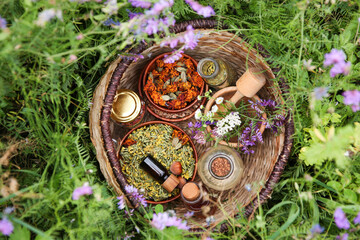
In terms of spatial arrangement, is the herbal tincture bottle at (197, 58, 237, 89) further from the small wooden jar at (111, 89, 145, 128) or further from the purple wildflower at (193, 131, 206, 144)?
the small wooden jar at (111, 89, 145, 128)

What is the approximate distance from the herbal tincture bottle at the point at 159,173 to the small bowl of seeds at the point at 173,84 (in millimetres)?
289

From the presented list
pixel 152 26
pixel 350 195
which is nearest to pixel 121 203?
pixel 152 26

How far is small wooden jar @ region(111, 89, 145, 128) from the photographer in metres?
1.60

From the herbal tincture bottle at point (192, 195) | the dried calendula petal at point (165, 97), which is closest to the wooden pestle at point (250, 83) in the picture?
the dried calendula petal at point (165, 97)

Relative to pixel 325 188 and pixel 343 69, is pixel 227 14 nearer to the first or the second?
pixel 343 69

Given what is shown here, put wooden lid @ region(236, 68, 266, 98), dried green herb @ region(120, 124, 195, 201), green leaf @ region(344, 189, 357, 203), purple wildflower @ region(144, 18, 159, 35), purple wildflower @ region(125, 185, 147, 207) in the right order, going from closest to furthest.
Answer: purple wildflower @ region(144, 18, 159, 35)
green leaf @ region(344, 189, 357, 203)
purple wildflower @ region(125, 185, 147, 207)
wooden lid @ region(236, 68, 266, 98)
dried green herb @ region(120, 124, 195, 201)

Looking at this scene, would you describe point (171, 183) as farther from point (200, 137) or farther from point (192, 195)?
point (200, 137)

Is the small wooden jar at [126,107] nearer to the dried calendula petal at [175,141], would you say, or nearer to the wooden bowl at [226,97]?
the dried calendula petal at [175,141]

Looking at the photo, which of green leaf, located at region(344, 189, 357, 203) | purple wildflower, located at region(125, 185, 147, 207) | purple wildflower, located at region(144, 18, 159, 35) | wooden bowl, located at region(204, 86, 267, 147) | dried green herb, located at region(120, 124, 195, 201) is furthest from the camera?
dried green herb, located at region(120, 124, 195, 201)

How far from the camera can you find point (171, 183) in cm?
147

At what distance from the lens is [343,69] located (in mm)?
917

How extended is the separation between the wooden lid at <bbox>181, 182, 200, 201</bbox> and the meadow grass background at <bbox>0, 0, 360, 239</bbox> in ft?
0.58

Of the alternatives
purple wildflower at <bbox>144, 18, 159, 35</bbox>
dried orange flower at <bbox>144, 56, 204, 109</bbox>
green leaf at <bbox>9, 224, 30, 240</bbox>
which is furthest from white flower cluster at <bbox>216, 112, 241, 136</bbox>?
green leaf at <bbox>9, 224, 30, 240</bbox>

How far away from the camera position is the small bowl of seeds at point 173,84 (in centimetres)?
163
